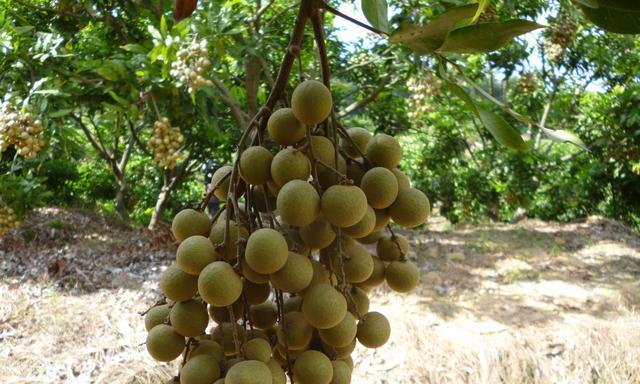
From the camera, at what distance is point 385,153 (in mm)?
656

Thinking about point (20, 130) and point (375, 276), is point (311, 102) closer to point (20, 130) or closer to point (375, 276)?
point (375, 276)

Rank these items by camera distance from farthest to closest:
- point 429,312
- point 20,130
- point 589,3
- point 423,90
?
Answer: point 423,90
point 429,312
point 20,130
point 589,3

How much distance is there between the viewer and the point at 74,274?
3.29 metres

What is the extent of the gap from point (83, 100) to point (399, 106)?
3035 mm

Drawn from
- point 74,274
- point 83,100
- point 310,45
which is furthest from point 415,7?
point 74,274

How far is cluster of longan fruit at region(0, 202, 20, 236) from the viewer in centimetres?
294

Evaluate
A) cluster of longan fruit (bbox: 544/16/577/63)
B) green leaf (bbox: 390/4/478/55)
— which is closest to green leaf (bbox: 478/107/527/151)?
green leaf (bbox: 390/4/478/55)

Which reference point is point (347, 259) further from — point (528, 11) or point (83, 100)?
point (528, 11)

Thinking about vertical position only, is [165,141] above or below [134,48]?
below

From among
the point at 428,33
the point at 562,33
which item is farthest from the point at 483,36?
the point at 562,33

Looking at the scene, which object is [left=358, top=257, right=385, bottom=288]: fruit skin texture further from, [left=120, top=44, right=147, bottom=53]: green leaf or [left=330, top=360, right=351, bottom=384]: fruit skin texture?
[left=120, top=44, right=147, bottom=53]: green leaf

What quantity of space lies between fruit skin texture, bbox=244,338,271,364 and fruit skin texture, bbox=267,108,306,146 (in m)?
0.26

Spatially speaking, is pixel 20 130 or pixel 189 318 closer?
pixel 189 318

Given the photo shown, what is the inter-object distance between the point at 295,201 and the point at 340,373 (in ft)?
0.82
